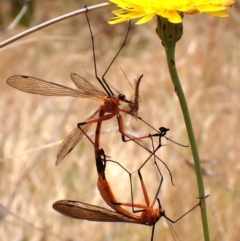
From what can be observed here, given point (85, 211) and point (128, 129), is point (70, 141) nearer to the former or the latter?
point (85, 211)

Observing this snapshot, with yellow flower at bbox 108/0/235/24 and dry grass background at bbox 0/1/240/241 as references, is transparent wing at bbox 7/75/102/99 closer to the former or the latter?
yellow flower at bbox 108/0/235/24

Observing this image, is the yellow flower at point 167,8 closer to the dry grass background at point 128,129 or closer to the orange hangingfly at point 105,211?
the orange hangingfly at point 105,211

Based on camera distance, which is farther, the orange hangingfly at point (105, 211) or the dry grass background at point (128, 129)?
the dry grass background at point (128, 129)

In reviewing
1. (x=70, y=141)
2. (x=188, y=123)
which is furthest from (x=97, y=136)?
(x=188, y=123)

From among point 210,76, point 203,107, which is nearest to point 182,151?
point 203,107

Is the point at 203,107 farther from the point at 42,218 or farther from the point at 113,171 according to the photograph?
the point at 42,218

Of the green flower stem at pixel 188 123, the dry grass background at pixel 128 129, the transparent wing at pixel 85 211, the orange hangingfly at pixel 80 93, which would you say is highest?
the dry grass background at pixel 128 129

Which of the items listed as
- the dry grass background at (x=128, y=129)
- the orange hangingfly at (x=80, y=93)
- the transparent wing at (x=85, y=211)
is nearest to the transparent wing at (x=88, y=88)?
the orange hangingfly at (x=80, y=93)
